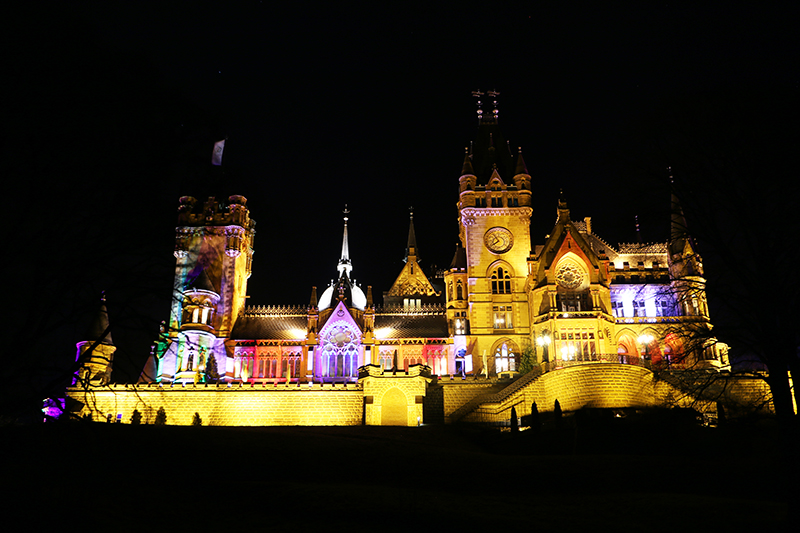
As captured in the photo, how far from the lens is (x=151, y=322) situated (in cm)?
1411

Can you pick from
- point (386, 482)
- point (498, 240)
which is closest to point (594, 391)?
point (498, 240)

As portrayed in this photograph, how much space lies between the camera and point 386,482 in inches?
1000

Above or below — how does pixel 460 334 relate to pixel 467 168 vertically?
below

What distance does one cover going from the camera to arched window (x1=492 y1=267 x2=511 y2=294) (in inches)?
2384

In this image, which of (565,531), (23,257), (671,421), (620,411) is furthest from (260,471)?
(620,411)

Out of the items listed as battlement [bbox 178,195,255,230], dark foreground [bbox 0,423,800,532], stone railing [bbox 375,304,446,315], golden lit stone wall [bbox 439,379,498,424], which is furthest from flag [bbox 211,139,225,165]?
golden lit stone wall [bbox 439,379,498,424]

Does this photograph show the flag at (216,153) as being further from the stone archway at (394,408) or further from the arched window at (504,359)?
the arched window at (504,359)

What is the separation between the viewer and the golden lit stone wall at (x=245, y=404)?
49.9 m

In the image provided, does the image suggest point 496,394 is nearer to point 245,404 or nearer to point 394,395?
point 394,395

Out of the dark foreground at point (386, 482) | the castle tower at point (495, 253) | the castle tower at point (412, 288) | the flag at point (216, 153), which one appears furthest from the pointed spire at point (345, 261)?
the dark foreground at point (386, 482)

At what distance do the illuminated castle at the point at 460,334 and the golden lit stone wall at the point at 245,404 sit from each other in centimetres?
11

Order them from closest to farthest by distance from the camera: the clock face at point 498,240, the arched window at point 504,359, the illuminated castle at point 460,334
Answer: the illuminated castle at point 460,334, the arched window at point 504,359, the clock face at point 498,240

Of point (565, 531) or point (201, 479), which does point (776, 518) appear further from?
point (201, 479)

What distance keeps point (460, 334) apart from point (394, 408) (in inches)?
467
